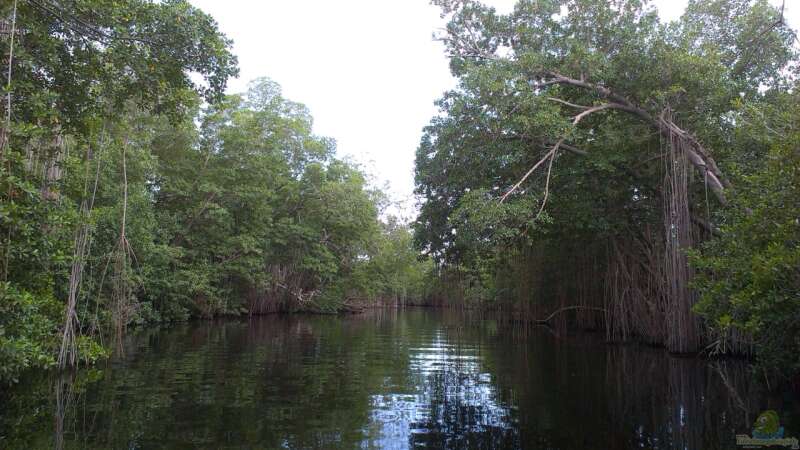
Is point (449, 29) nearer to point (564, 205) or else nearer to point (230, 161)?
point (564, 205)

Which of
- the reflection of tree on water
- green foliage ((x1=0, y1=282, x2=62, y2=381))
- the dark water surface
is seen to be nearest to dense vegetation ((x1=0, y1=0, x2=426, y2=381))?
green foliage ((x1=0, y1=282, x2=62, y2=381))

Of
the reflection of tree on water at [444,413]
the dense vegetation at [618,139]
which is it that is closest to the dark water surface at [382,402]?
the reflection of tree on water at [444,413]

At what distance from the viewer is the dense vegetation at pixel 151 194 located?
5508 mm

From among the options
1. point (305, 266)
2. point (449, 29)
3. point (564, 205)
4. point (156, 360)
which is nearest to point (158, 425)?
point (156, 360)

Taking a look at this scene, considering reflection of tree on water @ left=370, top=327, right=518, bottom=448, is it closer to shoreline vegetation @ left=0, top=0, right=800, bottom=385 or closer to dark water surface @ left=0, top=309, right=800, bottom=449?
dark water surface @ left=0, top=309, right=800, bottom=449

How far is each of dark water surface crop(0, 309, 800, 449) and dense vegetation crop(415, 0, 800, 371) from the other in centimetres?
217

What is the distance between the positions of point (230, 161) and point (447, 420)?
57.2ft

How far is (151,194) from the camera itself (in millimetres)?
16719

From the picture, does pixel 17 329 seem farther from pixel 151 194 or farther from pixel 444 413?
pixel 151 194

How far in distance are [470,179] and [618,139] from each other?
3.48 metres

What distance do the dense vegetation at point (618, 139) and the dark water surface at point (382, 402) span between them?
217cm

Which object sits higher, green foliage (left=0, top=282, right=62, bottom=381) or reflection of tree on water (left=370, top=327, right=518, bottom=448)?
green foliage (left=0, top=282, right=62, bottom=381)

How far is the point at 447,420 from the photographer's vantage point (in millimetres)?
5484

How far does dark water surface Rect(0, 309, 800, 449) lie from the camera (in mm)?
4691
